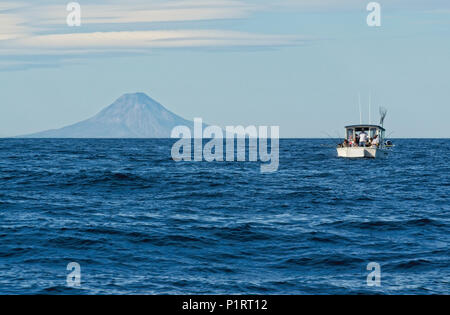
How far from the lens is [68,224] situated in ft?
83.8

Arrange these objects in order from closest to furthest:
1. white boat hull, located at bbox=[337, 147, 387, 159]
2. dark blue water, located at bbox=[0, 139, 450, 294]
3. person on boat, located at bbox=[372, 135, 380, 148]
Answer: dark blue water, located at bbox=[0, 139, 450, 294]
white boat hull, located at bbox=[337, 147, 387, 159]
person on boat, located at bbox=[372, 135, 380, 148]

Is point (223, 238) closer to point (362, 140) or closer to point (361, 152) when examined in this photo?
point (361, 152)

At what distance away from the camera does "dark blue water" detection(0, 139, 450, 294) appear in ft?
54.1

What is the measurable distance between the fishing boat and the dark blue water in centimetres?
2825

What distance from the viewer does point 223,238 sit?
2283 centimetres

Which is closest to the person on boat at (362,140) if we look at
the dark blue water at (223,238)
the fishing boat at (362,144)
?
the fishing boat at (362,144)

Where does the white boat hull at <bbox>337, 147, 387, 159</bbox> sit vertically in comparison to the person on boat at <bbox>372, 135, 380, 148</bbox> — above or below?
below

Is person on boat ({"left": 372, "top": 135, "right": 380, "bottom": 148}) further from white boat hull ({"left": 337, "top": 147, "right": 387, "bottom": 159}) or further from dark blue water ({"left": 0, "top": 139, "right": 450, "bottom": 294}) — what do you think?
dark blue water ({"left": 0, "top": 139, "right": 450, "bottom": 294})

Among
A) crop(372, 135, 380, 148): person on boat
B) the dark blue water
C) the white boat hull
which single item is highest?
crop(372, 135, 380, 148): person on boat

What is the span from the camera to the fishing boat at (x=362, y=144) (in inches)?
2776

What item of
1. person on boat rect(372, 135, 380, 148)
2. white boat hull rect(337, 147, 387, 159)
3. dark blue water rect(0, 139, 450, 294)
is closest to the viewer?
dark blue water rect(0, 139, 450, 294)

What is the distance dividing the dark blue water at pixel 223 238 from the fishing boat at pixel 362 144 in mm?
28254

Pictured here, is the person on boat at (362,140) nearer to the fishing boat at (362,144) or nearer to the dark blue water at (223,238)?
the fishing boat at (362,144)

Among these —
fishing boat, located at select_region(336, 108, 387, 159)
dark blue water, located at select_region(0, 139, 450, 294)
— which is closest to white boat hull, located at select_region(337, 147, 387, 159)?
fishing boat, located at select_region(336, 108, 387, 159)
